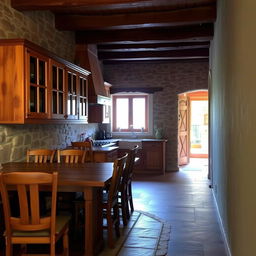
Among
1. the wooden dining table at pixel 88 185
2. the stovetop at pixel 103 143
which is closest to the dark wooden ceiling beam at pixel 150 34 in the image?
the stovetop at pixel 103 143

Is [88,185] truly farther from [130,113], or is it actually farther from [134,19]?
[130,113]

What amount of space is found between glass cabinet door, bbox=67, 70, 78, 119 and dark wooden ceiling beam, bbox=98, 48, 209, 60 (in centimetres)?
316

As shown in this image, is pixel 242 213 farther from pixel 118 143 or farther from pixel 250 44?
pixel 118 143

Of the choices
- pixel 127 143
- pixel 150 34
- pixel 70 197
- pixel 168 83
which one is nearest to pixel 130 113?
pixel 127 143

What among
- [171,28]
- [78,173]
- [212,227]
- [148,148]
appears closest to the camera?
[78,173]

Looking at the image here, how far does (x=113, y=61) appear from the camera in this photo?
948cm

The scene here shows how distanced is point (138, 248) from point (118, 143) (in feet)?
17.8

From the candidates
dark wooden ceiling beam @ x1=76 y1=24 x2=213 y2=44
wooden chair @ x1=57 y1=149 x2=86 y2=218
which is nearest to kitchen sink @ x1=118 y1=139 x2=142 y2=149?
dark wooden ceiling beam @ x1=76 y1=24 x2=213 y2=44

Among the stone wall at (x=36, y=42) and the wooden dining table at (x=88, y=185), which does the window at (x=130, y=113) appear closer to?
the stone wall at (x=36, y=42)

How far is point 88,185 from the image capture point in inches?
127

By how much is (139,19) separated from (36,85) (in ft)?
7.75

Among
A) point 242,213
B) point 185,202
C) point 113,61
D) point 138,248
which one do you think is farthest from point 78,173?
point 113,61

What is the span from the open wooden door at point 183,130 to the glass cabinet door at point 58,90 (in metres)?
5.57

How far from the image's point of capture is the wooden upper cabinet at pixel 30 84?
Result: 12.8ft
